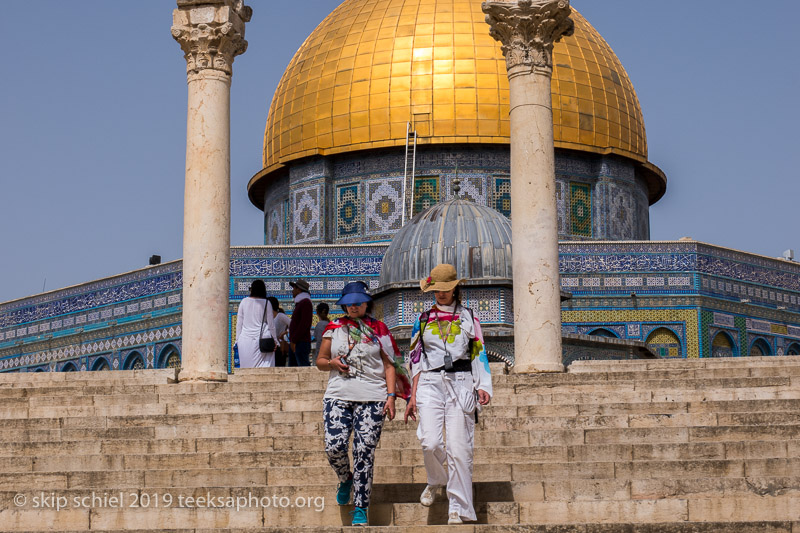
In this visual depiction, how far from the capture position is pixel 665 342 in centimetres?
2652

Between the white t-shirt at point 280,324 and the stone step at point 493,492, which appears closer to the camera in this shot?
the stone step at point 493,492

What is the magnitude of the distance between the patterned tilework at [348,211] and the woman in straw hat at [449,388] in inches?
831

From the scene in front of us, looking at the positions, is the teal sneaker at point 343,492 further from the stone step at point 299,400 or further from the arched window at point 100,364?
the arched window at point 100,364

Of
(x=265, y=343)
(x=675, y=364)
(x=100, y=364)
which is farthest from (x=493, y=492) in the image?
(x=100, y=364)

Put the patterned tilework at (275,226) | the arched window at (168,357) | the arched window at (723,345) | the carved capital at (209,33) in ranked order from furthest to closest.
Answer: the patterned tilework at (275,226)
the arched window at (168,357)
the arched window at (723,345)
the carved capital at (209,33)

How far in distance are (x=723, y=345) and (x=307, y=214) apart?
27.5 feet

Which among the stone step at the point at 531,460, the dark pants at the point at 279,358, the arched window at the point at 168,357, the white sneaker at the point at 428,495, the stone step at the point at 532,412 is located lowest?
the white sneaker at the point at 428,495

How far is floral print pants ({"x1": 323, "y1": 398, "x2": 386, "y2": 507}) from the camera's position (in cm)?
771

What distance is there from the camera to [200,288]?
41.8ft

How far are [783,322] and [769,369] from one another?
694 inches

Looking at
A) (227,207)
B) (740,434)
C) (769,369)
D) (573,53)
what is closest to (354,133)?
(573,53)

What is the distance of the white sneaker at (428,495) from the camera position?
7.89 metres

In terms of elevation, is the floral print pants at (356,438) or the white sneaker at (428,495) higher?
the floral print pants at (356,438)

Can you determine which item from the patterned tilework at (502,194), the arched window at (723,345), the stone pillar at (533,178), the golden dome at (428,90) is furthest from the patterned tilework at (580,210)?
the stone pillar at (533,178)
